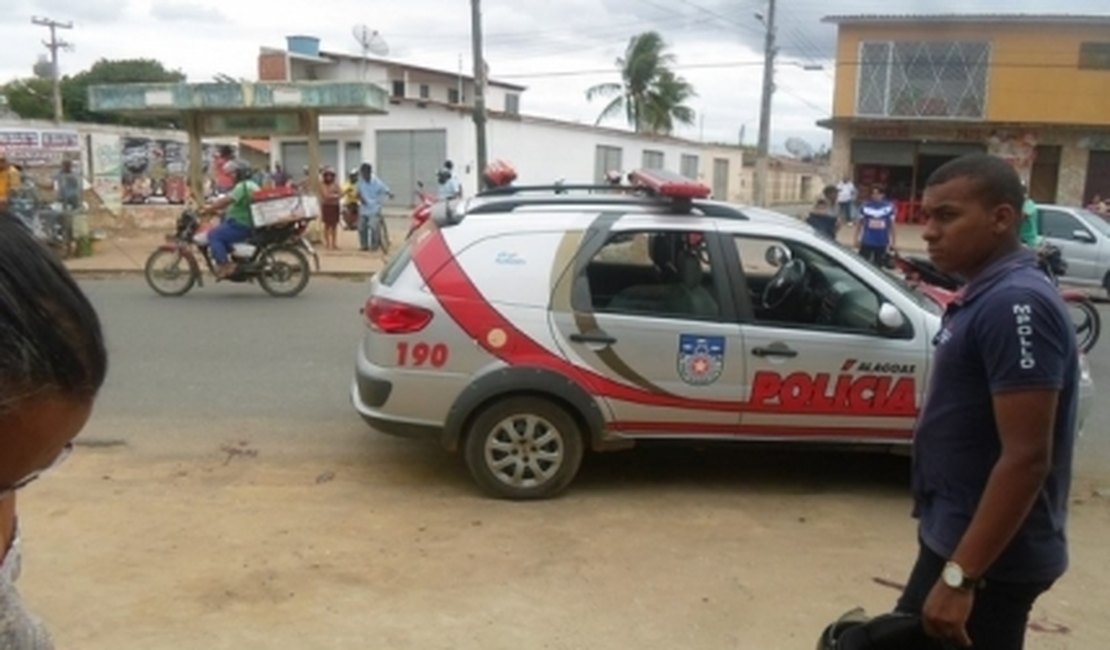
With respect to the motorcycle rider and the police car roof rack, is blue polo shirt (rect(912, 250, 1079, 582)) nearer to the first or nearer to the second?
the police car roof rack

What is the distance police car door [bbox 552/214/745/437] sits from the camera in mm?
5023

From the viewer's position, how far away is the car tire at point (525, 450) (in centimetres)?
505

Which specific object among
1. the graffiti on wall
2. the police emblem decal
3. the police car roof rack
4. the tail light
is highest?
the graffiti on wall

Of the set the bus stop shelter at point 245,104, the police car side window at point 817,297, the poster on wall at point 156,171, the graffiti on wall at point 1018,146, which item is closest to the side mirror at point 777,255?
the police car side window at point 817,297

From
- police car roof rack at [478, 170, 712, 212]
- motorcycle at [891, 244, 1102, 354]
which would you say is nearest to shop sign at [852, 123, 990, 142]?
motorcycle at [891, 244, 1102, 354]

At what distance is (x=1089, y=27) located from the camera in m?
30.7

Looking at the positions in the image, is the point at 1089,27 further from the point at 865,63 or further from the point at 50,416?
the point at 50,416

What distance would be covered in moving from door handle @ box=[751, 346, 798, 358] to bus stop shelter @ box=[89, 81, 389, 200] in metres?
13.4

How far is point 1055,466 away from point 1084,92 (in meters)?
33.7

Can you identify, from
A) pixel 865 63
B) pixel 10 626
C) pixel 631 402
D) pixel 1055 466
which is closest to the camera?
pixel 10 626

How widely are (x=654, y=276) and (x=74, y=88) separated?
6486 cm

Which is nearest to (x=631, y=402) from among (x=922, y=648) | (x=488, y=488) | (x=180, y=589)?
(x=488, y=488)

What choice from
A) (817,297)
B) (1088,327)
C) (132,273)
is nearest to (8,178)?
(132,273)

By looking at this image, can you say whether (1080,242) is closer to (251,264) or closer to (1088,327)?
(1088,327)
